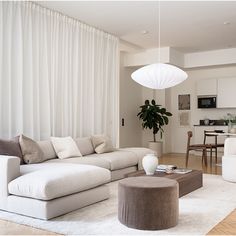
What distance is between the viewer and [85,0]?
4844 millimetres

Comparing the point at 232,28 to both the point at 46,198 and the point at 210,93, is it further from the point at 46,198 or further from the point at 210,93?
the point at 46,198

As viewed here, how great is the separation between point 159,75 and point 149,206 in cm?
221

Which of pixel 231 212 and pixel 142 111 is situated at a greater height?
pixel 142 111

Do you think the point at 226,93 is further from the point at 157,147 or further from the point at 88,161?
the point at 88,161

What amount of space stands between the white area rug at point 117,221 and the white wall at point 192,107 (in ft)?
16.9

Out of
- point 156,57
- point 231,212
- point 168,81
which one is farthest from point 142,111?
point 231,212

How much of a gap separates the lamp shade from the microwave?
4309mm

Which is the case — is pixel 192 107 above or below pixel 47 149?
above

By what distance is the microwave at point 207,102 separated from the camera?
→ 8650 millimetres

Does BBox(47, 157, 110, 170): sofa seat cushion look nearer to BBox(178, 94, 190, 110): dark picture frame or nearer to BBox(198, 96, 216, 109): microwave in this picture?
BBox(198, 96, 216, 109): microwave

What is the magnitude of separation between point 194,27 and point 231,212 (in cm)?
391

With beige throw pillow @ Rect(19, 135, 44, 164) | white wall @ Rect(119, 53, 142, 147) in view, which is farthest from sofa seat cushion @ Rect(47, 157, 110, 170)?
white wall @ Rect(119, 53, 142, 147)

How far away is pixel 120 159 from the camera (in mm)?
5180

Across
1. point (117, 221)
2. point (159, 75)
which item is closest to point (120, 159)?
point (159, 75)
